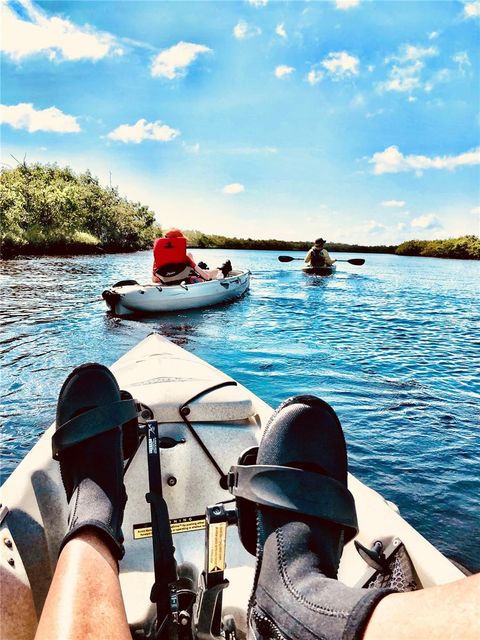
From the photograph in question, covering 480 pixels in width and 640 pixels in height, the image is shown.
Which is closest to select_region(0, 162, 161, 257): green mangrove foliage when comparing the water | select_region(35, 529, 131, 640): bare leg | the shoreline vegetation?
the shoreline vegetation

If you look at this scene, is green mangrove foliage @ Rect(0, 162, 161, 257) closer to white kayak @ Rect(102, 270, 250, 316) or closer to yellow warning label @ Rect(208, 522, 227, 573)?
white kayak @ Rect(102, 270, 250, 316)

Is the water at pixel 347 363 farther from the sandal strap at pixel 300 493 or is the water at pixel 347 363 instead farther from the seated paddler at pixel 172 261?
the sandal strap at pixel 300 493

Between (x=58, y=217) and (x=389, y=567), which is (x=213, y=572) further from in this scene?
(x=58, y=217)

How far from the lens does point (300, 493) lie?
140 cm

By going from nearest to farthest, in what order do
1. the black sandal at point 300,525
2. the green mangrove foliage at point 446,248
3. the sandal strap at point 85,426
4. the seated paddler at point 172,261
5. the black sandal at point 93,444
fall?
the black sandal at point 300,525
the black sandal at point 93,444
the sandal strap at point 85,426
the seated paddler at point 172,261
the green mangrove foliage at point 446,248

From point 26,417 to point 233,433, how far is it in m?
3.32

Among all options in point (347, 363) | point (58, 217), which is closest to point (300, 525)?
point (347, 363)

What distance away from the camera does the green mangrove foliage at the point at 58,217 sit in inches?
1181

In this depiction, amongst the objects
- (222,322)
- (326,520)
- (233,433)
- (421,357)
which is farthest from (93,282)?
(326,520)

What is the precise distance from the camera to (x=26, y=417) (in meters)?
4.88

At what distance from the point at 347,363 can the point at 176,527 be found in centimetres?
537

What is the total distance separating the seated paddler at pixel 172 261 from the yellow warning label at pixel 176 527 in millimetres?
8290

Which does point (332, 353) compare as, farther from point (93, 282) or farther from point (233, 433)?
point (93, 282)

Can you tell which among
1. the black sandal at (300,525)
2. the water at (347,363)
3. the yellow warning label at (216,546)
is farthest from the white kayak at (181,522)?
the water at (347,363)
